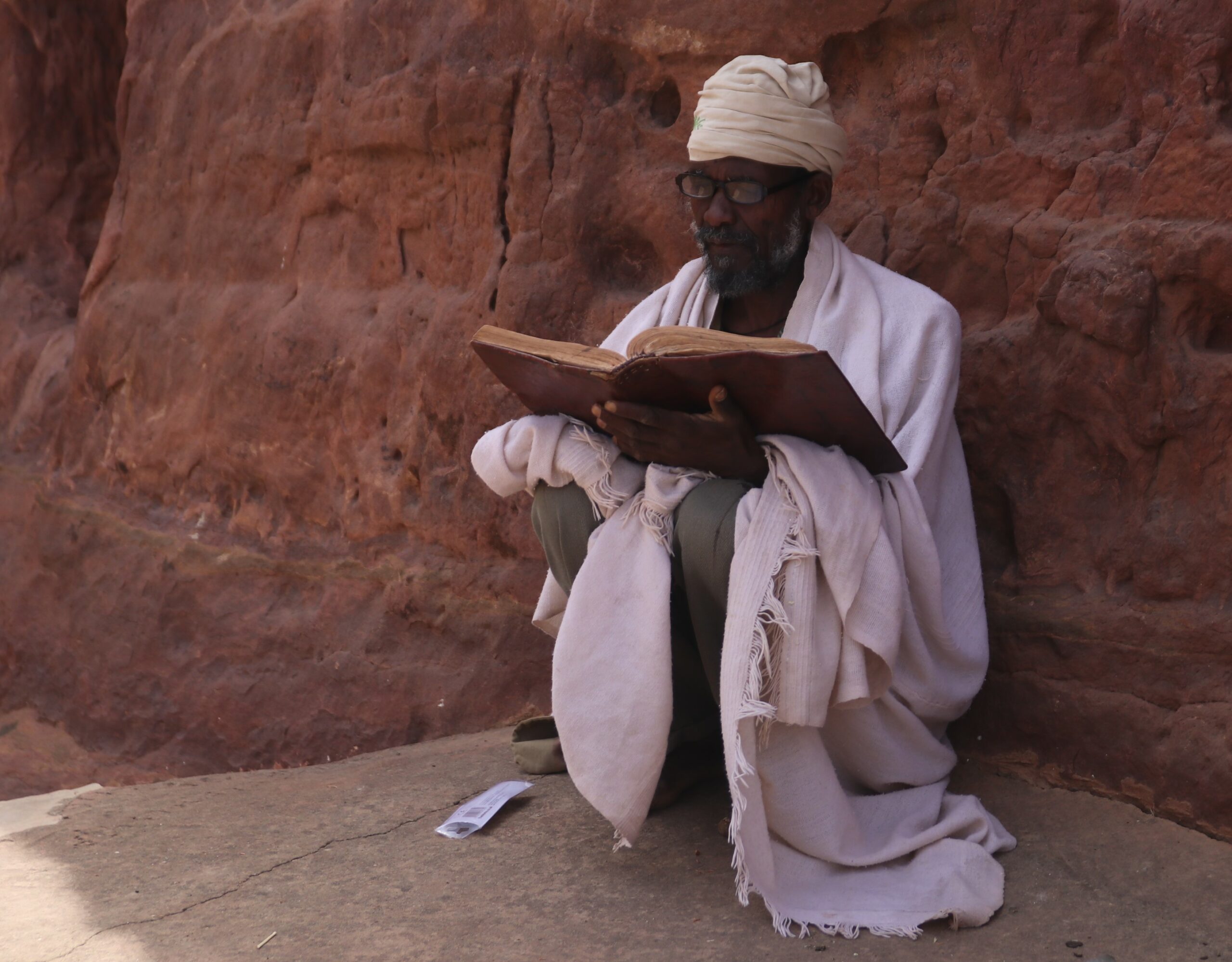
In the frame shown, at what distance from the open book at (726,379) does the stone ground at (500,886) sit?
2.87 feet

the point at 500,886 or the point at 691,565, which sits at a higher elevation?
the point at 691,565

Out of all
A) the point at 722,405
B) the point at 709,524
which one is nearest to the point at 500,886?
the point at 709,524

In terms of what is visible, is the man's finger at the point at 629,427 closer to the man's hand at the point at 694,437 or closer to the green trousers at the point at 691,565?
the man's hand at the point at 694,437

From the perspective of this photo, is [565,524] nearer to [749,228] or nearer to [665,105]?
[749,228]

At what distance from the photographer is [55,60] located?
6691 mm

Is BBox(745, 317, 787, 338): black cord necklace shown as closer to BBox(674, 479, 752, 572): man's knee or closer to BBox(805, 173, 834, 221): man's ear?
BBox(805, 173, 834, 221): man's ear

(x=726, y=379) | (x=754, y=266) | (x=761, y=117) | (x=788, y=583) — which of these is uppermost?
(x=761, y=117)

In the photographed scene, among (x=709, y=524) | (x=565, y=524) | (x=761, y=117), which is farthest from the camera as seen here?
(x=761, y=117)

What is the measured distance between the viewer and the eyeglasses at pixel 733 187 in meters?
2.87

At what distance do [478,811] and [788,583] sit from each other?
1.03 meters

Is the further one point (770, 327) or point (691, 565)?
point (770, 327)

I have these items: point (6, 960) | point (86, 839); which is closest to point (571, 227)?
point (86, 839)

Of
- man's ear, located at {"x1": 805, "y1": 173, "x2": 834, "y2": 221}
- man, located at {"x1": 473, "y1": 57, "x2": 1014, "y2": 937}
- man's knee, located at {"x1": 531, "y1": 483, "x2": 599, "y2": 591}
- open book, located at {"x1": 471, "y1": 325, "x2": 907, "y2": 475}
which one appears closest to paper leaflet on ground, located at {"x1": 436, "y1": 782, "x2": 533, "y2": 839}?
man, located at {"x1": 473, "y1": 57, "x2": 1014, "y2": 937}

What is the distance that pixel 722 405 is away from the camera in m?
2.34
